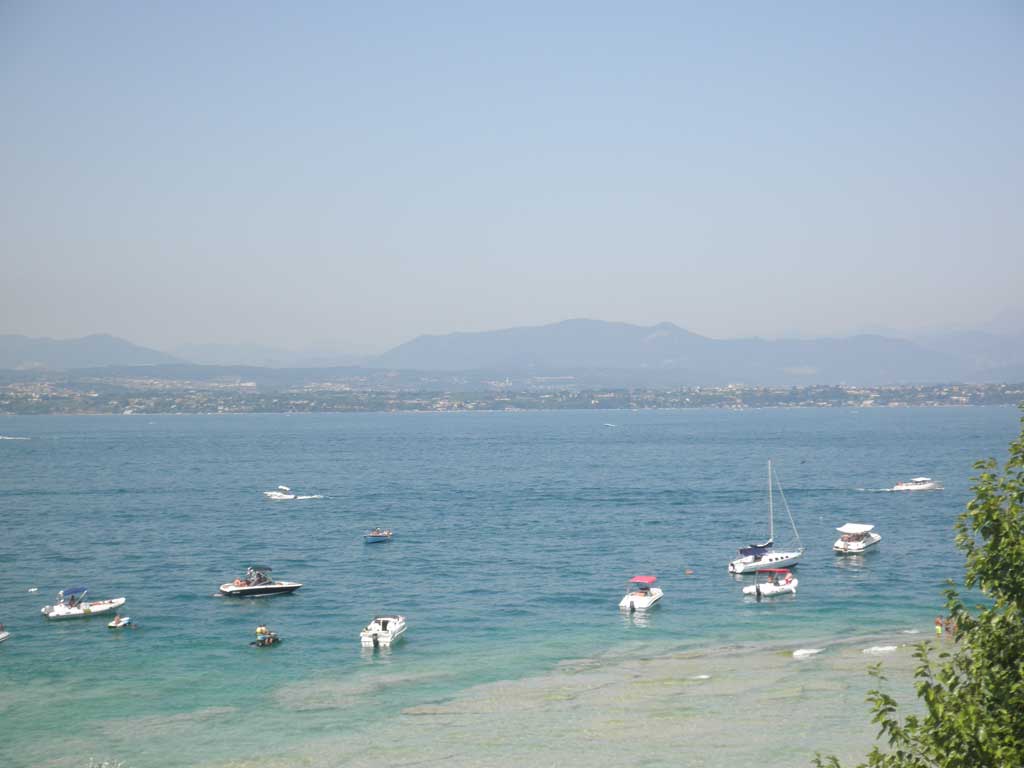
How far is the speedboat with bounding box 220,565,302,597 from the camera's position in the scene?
70.6m

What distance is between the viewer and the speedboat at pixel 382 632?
185ft

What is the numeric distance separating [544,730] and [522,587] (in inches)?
1232

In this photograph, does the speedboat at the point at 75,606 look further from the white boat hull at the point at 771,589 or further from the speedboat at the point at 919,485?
the speedboat at the point at 919,485

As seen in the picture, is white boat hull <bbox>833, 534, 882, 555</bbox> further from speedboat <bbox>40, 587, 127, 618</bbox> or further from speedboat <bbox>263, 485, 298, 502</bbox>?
speedboat <bbox>263, 485, 298, 502</bbox>

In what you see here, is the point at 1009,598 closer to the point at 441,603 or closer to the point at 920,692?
the point at 920,692

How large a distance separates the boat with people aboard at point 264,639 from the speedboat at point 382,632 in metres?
5.08

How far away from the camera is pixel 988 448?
193375 millimetres

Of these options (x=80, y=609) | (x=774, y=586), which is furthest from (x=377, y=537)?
(x=774, y=586)

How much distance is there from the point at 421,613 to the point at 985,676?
51.6 metres

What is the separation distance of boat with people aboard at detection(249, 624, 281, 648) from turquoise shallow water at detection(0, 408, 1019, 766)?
122 cm

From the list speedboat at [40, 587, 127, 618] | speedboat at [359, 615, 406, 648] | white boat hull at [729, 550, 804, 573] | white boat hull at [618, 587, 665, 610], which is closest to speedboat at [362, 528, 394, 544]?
speedboat at [40, 587, 127, 618]

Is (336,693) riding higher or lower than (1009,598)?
lower

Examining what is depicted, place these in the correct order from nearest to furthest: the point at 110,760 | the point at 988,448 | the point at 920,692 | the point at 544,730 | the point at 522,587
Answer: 1. the point at 920,692
2. the point at 110,760
3. the point at 544,730
4. the point at 522,587
5. the point at 988,448

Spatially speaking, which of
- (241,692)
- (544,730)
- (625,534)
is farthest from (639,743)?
(625,534)
